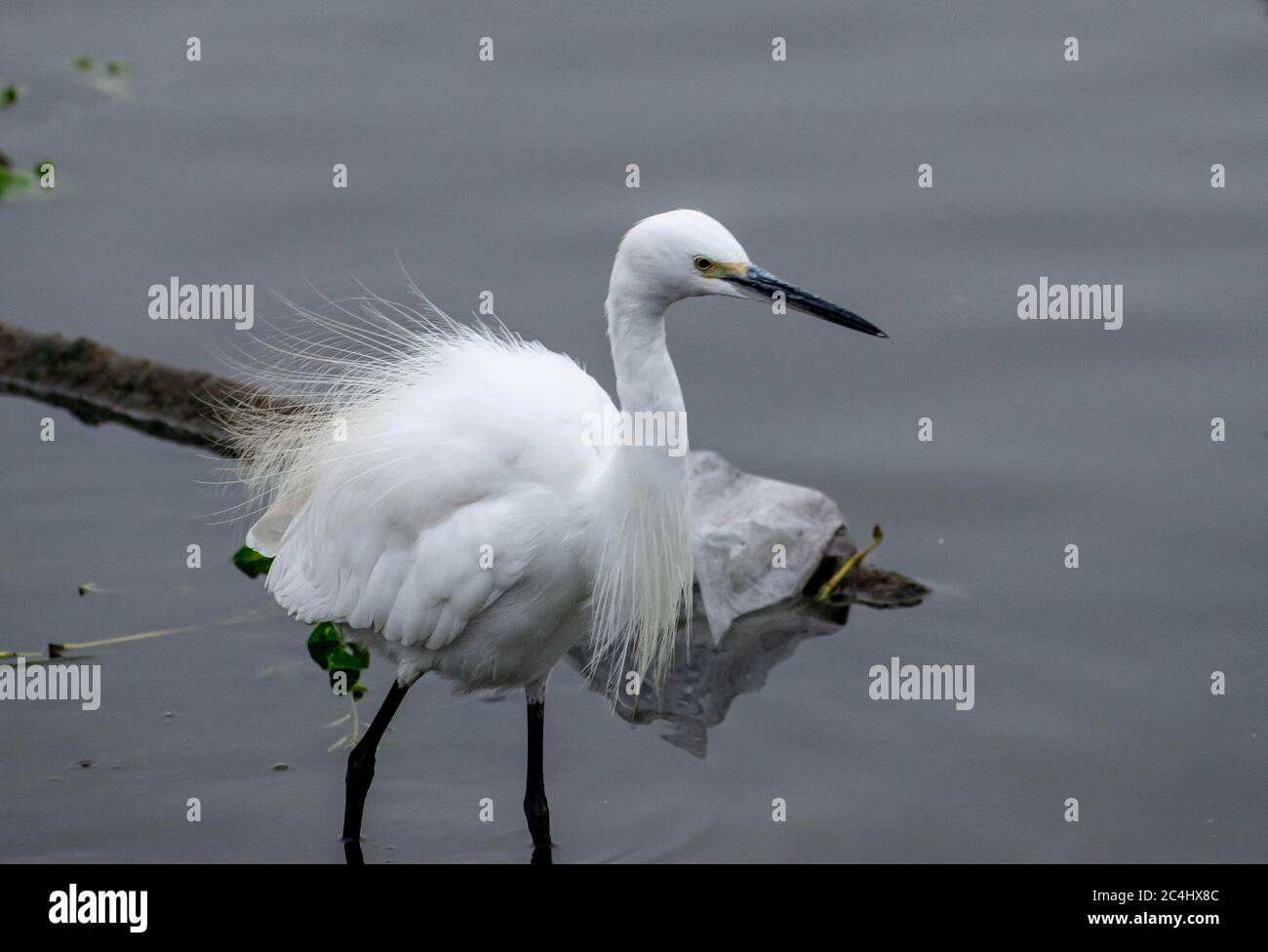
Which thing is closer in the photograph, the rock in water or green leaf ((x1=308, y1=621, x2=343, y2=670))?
green leaf ((x1=308, y1=621, x2=343, y2=670))

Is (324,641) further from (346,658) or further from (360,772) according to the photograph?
(360,772)

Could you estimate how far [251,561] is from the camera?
6156 millimetres

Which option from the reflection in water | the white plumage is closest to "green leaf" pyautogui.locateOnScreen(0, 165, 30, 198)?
the white plumage

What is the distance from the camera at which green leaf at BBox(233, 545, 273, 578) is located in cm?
613

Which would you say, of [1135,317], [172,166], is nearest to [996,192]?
[1135,317]

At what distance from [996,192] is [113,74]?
5252 mm

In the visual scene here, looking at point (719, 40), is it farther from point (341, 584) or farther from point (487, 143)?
point (341, 584)

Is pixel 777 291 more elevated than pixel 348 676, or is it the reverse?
pixel 777 291

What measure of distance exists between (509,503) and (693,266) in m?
0.99

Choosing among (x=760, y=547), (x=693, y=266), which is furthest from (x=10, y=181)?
(x=760, y=547)

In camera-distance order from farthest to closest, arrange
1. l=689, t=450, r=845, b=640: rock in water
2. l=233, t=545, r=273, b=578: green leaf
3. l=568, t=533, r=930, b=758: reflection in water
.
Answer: l=689, t=450, r=845, b=640: rock in water → l=568, t=533, r=930, b=758: reflection in water → l=233, t=545, r=273, b=578: green leaf
